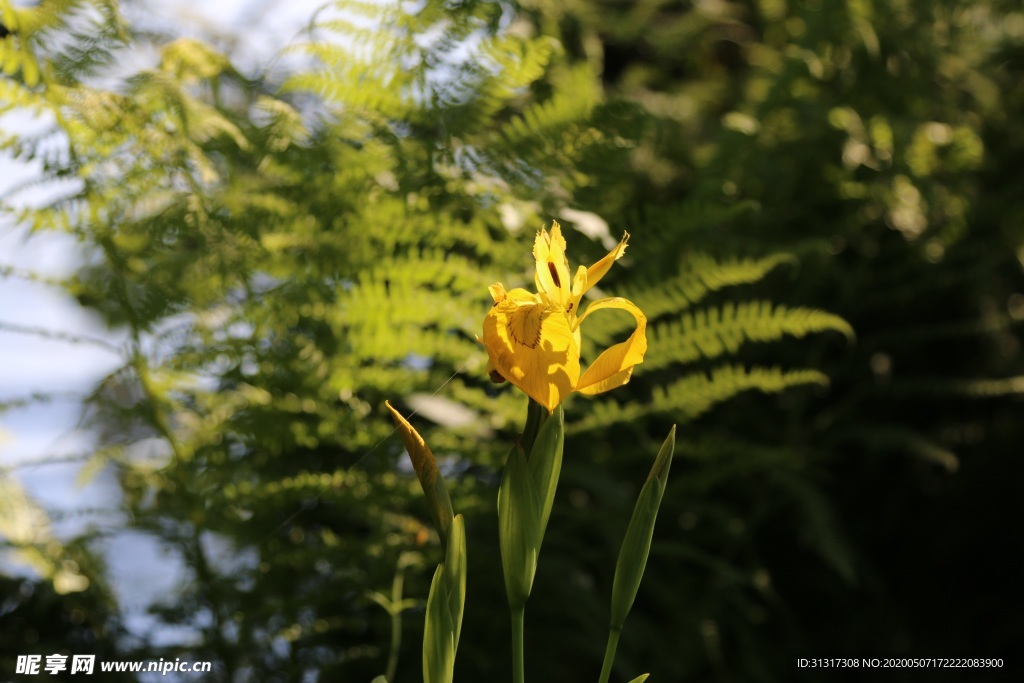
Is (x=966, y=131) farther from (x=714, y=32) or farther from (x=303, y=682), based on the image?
(x=303, y=682)

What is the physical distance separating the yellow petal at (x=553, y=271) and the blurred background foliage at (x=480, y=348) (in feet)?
0.72

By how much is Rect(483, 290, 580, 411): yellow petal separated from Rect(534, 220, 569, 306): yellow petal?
14mm

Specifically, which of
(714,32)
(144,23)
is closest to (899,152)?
(714,32)

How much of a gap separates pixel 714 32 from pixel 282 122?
3.84ft

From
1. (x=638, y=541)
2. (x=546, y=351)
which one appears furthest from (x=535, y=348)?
(x=638, y=541)

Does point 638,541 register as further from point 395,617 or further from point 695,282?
point 695,282

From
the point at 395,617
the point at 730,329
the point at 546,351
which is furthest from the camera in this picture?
the point at 730,329

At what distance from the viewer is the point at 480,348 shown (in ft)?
2.88

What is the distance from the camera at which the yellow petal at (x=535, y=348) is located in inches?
17.7

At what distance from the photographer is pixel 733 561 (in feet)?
3.80

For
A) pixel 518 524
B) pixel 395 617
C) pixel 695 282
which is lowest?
pixel 395 617

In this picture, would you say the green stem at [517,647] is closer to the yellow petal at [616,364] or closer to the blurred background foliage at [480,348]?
the yellow petal at [616,364]

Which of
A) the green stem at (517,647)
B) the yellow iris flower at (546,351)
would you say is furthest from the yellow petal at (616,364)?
the green stem at (517,647)

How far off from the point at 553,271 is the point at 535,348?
5 cm
